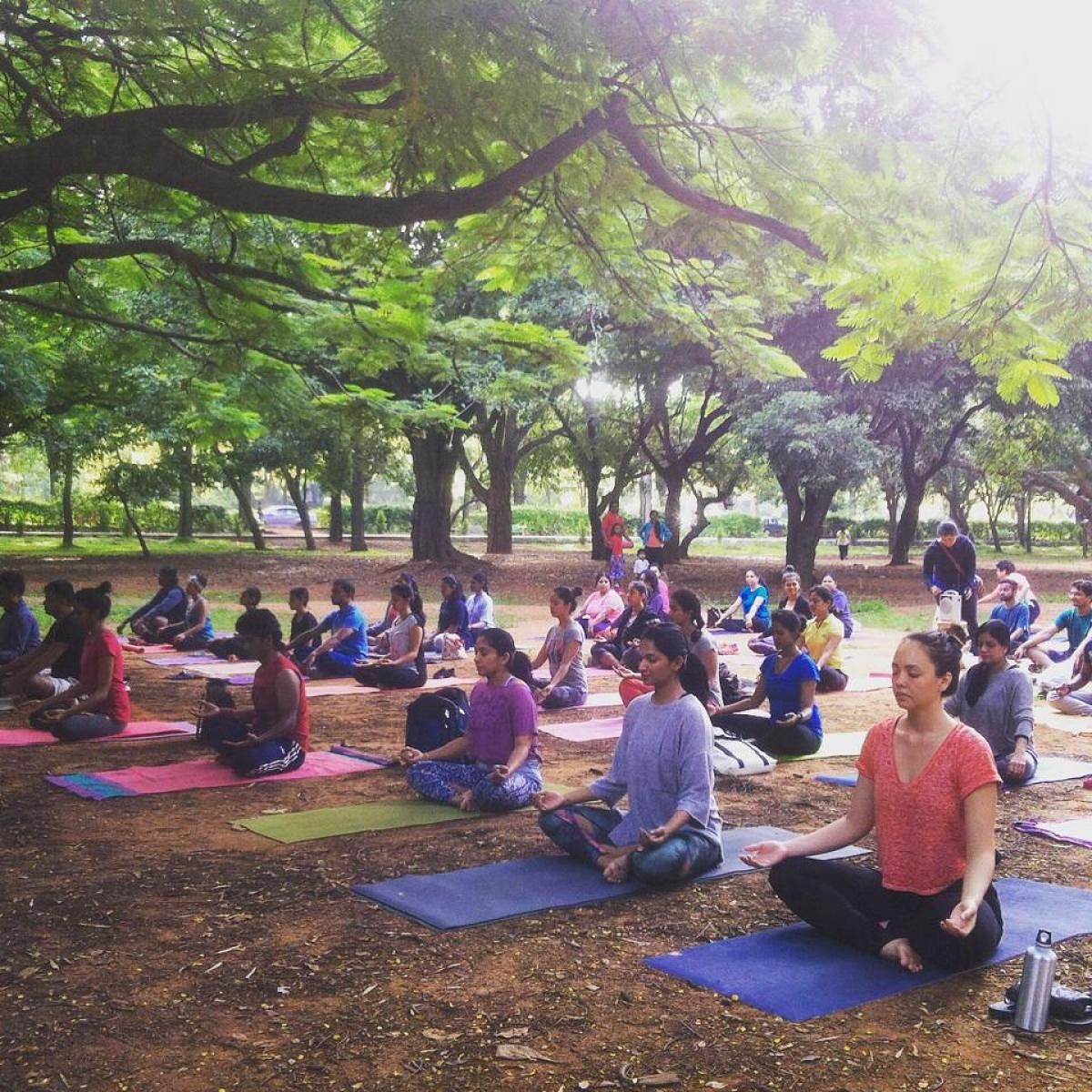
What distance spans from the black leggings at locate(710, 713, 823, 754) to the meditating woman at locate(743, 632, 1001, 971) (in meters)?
3.67

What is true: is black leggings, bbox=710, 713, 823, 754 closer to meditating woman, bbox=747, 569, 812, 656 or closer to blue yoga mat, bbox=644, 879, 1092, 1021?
meditating woman, bbox=747, 569, 812, 656

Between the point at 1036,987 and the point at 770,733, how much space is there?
438cm

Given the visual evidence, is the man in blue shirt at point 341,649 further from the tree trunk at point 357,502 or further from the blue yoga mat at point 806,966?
the tree trunk at point 357,502

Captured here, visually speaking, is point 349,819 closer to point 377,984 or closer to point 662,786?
point 662,786

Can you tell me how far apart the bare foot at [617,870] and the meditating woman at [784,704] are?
2.95m

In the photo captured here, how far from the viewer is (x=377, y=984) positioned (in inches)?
148

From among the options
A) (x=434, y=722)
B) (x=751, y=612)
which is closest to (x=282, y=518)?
(x=751, y=612)

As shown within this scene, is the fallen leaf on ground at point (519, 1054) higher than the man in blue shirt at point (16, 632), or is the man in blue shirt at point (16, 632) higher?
the man in blue shirt at point (16, 632)

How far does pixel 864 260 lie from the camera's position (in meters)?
6.58

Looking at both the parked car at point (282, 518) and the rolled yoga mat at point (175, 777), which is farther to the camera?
the parked car at point (282, 518)

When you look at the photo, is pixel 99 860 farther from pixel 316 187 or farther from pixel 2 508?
pixel 2 508

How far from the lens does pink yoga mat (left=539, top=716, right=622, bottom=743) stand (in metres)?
8.53

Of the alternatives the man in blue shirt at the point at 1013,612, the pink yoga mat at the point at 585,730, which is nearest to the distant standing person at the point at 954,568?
the man in blue shirt at the point at 1013,612

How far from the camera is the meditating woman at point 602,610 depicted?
45.8 feet
